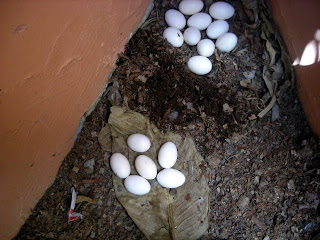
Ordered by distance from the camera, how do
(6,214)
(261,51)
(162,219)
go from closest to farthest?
1. (6,214)
2. (162,219)
3. (261,51)

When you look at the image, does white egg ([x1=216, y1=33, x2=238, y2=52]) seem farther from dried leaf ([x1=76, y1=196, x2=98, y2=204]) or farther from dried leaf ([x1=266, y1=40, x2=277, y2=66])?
dried leaf ([x1=76, y1=196, x2=98, y2=204])

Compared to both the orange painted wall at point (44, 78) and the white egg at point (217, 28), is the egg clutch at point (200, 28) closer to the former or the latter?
the white egg at point (217, 28)

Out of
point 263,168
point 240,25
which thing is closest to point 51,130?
point 263,168

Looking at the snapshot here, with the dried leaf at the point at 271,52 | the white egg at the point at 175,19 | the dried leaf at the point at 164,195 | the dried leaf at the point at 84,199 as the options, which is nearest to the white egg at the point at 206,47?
the white egg at the point at 175,19

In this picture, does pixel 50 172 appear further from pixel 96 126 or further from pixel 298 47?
pixel 298 47

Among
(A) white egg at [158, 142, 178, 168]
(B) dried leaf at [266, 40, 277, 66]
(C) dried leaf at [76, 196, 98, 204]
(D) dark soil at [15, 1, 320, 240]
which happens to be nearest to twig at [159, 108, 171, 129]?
(D) dark soil at [15, 1, 320, 240]

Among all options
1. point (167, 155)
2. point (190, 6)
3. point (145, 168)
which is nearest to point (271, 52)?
point (190, 6)
